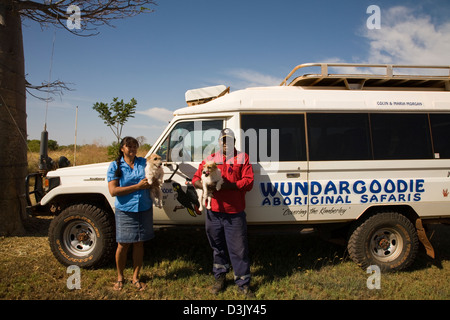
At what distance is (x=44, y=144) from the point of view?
5129 millimetres

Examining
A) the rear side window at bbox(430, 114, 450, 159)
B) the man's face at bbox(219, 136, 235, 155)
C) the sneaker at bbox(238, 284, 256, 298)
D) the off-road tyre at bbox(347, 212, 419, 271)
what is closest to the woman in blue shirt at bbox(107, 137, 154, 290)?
the man's face at bbox(219, 136, 235, 155)

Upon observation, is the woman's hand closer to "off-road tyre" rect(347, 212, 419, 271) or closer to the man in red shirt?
the man in red shirt

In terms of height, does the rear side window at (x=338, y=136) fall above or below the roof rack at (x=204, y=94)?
below

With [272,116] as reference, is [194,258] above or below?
below

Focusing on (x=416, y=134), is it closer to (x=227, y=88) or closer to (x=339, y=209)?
(x=339, y=209)

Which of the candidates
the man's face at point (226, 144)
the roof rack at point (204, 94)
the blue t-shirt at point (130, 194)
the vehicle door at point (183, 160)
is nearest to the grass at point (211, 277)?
the vehicle door at point (183, 160)

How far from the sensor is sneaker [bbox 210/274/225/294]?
11.1ft

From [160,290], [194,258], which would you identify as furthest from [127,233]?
[194,258]

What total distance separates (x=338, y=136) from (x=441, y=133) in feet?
5.14

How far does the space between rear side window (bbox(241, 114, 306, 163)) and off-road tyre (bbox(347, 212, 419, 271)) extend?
4.61ft

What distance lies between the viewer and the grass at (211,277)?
3381mm

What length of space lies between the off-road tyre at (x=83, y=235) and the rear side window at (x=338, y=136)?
3.09 metres

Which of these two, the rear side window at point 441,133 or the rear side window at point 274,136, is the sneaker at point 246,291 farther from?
the rear side window at point 441,133
